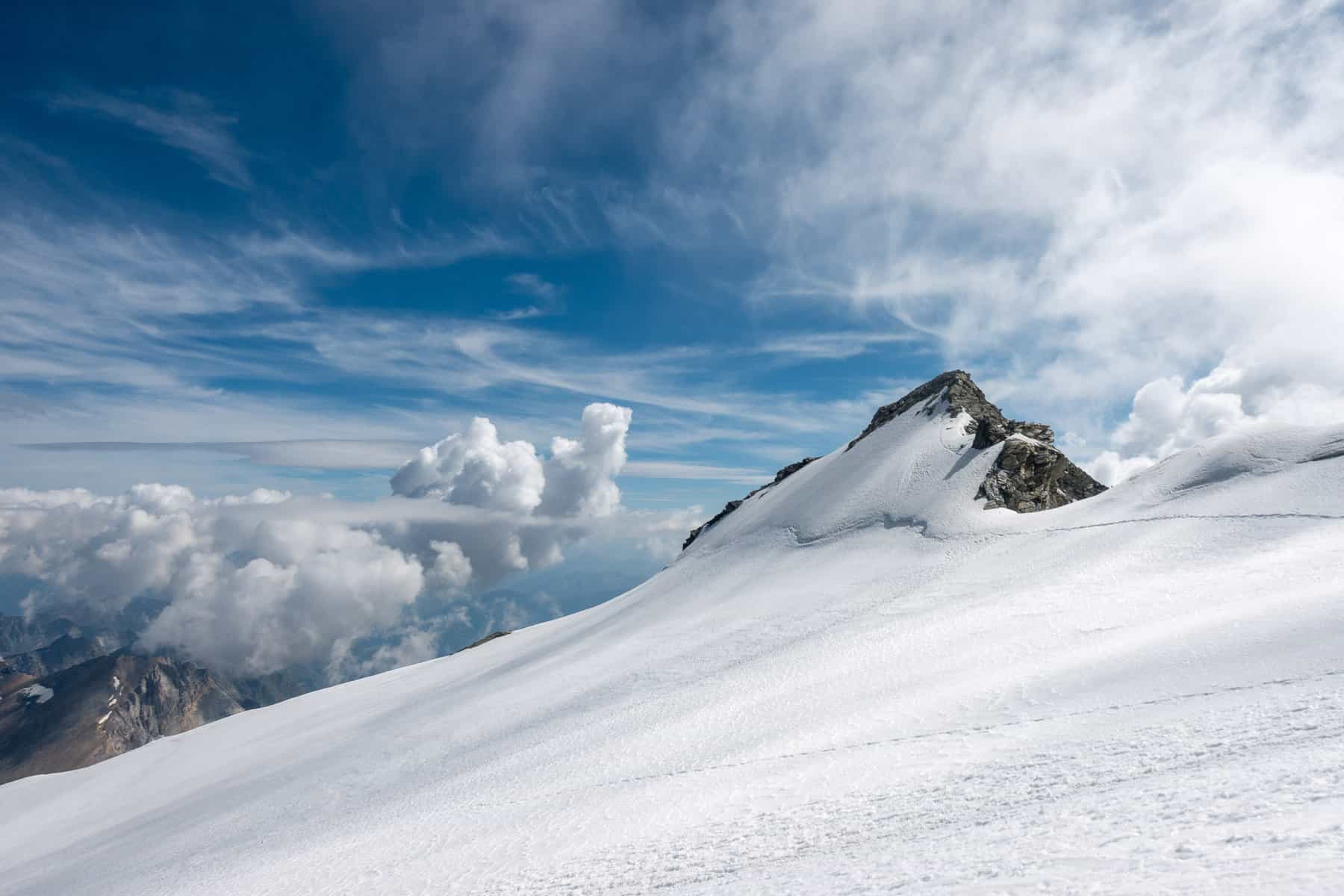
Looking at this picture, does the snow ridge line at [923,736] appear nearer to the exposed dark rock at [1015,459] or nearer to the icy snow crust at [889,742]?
the icy snow crust at [889,742]

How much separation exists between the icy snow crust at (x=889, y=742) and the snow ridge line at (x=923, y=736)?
0.08 m

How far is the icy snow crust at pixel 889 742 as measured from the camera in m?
8.65

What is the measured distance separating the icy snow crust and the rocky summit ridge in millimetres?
2026

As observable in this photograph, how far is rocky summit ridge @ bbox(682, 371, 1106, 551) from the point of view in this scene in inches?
1481

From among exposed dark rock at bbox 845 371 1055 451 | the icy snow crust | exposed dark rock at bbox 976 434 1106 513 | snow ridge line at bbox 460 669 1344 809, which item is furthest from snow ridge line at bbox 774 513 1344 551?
snow ridge line at bbox 460 669 1344 809

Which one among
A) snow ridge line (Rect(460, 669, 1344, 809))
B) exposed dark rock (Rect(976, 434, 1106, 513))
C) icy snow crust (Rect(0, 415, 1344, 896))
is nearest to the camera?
icy snow crust (Rect(0, 415, 1344, 896))

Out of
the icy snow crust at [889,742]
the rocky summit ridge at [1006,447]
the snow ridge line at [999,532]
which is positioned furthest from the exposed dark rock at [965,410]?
the snow ridge line at [999,532]

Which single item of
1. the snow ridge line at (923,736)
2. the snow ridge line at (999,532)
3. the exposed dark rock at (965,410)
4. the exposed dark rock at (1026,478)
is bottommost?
the snow ridge line at (923,736)

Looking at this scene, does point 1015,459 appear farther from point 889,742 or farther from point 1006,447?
point 889,742

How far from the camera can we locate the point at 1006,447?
40562 millimetres

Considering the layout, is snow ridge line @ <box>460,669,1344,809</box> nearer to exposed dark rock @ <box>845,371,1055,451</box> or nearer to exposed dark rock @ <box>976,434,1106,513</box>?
exposed dark rock @ <box>976,434,1106,513</box>

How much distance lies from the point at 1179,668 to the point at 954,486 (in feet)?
85.5

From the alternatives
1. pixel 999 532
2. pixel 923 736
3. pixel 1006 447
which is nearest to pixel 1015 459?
pixel 1006 447

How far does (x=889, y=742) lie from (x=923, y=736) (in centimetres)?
74
